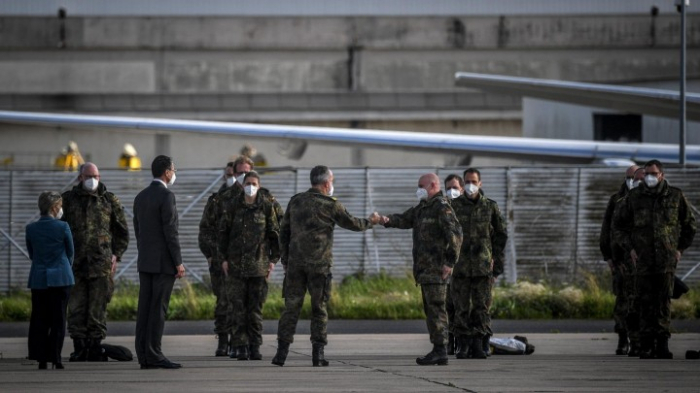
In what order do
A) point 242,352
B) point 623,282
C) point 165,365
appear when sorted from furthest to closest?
point 623,282 < point 242,352 < point 165,365

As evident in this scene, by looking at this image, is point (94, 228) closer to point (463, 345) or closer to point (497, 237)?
point (463, 345)

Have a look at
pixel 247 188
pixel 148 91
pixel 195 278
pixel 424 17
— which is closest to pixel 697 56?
pixel 424 17

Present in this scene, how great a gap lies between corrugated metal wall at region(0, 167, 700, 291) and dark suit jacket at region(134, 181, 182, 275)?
1111 cm

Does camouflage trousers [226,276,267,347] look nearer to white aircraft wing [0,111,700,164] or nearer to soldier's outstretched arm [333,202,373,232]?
soldier's outstretched arm [333,202,373,232]

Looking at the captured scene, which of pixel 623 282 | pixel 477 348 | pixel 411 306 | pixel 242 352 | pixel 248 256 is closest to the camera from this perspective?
pixel 242 352

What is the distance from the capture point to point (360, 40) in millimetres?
53438

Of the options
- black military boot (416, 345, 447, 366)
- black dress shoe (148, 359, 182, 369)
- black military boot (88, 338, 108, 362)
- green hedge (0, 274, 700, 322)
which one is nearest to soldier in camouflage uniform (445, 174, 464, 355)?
black military boot (416, 345, 447, 366)

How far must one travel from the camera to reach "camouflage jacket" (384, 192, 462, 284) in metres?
13.0

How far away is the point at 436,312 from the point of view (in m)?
13.0

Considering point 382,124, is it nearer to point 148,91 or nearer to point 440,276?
point 148,91

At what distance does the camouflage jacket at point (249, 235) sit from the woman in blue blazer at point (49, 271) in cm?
172

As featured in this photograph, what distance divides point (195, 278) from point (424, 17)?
Answer: 31359mm

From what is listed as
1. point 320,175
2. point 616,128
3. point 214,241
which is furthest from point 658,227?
point 616,128

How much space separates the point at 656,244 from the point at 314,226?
3556 millimetres
